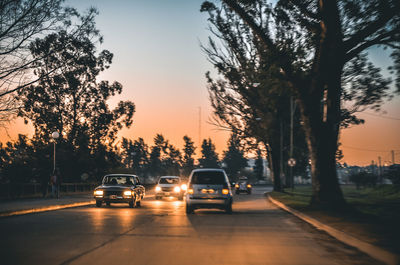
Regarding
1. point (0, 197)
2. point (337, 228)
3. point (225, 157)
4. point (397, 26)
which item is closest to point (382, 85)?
point (397, 26)

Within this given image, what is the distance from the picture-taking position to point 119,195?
23.3 metres

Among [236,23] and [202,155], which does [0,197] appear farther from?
[202,155]

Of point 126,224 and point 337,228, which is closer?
point 337,228

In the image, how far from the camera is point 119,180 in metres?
25.2

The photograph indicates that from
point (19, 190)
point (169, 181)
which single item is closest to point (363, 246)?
point (19, 190)

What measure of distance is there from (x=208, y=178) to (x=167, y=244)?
9711mm

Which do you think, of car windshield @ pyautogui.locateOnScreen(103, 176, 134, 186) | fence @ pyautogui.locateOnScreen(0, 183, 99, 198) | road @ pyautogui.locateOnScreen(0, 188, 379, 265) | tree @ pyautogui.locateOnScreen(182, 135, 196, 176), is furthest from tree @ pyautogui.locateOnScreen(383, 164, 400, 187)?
Result: tree @ pyautogui.locateOnScreen(182, 135, 196, 176)

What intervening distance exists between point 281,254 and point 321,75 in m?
11.7

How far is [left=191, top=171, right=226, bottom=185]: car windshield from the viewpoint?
19984mm

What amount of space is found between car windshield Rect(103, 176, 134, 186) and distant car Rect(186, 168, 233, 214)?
5.45m

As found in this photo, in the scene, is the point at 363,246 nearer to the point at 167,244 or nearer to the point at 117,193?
the point at 167,244

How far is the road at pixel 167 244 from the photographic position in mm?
8430

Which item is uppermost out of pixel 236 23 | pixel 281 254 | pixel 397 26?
pixel 236 23

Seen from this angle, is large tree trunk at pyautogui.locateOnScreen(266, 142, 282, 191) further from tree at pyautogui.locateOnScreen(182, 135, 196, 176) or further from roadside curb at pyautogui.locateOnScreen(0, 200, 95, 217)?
tree at pyautogui.locateOnScreen(182, 135, 196, 176)
